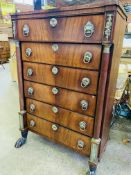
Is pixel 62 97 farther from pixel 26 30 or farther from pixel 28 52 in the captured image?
pixel 26 30

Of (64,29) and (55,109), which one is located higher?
(64,29)

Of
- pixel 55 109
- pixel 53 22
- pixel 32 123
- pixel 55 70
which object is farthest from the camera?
pixel 32 123

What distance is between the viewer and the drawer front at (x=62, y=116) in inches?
43.9

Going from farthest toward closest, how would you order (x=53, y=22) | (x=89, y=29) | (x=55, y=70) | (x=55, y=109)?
(x=55, y=109) < (x=55, y=70) < (x=53, y=22) < (x=89, y=29)

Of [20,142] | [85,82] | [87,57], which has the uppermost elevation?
[87,57]

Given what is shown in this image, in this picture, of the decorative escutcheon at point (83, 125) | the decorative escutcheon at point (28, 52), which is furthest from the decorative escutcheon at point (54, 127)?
the decorative escutcheon at point (28, 52)

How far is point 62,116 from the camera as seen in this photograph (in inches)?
47.8

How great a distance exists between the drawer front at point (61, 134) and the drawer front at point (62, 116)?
0.04 metres

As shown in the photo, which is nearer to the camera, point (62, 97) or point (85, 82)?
point (85, 82)

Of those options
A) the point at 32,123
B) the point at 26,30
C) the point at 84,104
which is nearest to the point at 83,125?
the point at 84,104

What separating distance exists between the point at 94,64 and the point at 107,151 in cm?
86

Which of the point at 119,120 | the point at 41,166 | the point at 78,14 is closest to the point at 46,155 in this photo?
the point at 41,166

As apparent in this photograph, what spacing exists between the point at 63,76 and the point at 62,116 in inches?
12.2

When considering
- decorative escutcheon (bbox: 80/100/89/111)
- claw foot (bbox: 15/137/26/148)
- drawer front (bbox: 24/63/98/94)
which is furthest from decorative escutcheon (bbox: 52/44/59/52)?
claw foot (bbox: 15/137/26/148)
